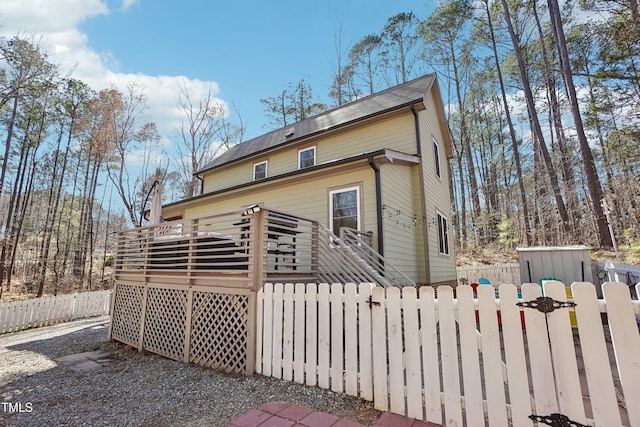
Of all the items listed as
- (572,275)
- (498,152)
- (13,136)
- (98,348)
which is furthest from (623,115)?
(13,136)

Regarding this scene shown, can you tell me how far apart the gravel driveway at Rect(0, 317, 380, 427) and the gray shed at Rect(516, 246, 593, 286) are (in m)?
7.56

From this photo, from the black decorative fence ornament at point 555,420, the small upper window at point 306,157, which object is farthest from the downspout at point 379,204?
the black decorative fence ornament at point 555,420

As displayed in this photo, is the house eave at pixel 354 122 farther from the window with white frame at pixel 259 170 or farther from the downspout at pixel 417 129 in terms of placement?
the window with white frame at pixel 259 170

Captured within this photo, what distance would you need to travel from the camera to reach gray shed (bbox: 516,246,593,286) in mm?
7312

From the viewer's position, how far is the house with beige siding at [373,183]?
275 inches

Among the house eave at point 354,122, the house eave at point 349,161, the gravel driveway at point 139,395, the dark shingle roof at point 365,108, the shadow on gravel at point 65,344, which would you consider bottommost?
the shadow on gravel at point 65,344

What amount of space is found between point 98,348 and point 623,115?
55.4ft

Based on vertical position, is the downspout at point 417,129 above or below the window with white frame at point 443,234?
above

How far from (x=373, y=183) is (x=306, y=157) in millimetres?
4144

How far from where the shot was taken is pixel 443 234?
33.3ft

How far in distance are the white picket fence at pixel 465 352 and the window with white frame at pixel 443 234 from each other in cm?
707

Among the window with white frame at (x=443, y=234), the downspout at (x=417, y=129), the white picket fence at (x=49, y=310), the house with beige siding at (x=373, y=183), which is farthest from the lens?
the white picket fence at (x=49, y=310)

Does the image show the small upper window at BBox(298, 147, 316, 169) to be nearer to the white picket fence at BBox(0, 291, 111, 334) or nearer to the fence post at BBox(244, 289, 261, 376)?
the fence post at BBox(244, 289, 261, 376)

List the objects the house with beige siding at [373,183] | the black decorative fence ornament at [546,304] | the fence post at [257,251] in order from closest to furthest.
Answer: the black decorative fence ornament at [546,304] → the fence post at [257,251] → the house with beige siding at [373,183]
